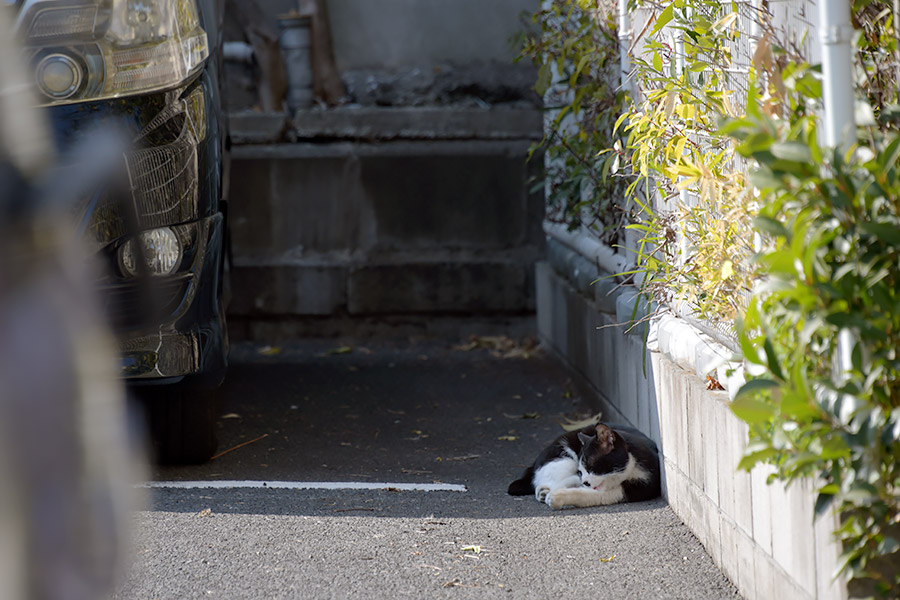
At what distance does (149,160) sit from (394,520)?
5.71ft

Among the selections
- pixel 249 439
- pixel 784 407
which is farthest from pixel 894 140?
pixel 249 439

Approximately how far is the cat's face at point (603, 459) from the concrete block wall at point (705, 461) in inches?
6.8

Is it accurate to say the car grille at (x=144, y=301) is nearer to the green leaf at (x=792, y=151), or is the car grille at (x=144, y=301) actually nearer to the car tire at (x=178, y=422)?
the car tire at (x=178, y=422)

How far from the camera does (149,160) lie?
12.5 ft

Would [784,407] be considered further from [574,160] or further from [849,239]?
[574,160]

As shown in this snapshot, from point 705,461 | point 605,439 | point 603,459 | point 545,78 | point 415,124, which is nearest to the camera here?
point 705,461

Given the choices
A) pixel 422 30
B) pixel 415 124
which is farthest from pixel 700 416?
pixel 422 30

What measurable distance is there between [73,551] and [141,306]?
2469mm

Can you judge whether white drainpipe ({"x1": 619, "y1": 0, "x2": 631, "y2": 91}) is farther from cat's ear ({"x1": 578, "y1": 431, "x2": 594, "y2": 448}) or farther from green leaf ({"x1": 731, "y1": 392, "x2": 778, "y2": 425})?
green leaf ({"x1": 731, "y1": 392, "x2": 778, "y2": 425})

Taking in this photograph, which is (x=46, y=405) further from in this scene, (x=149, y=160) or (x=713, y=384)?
(x=149, y=160)

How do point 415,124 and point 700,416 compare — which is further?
point 415,124

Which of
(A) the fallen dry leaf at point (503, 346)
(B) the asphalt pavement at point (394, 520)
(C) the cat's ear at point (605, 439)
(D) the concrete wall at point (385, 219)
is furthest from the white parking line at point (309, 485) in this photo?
(D) the concrete wall at point (385, 219)

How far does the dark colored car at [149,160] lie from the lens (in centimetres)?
372

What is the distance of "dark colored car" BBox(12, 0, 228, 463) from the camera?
372 centimetres
